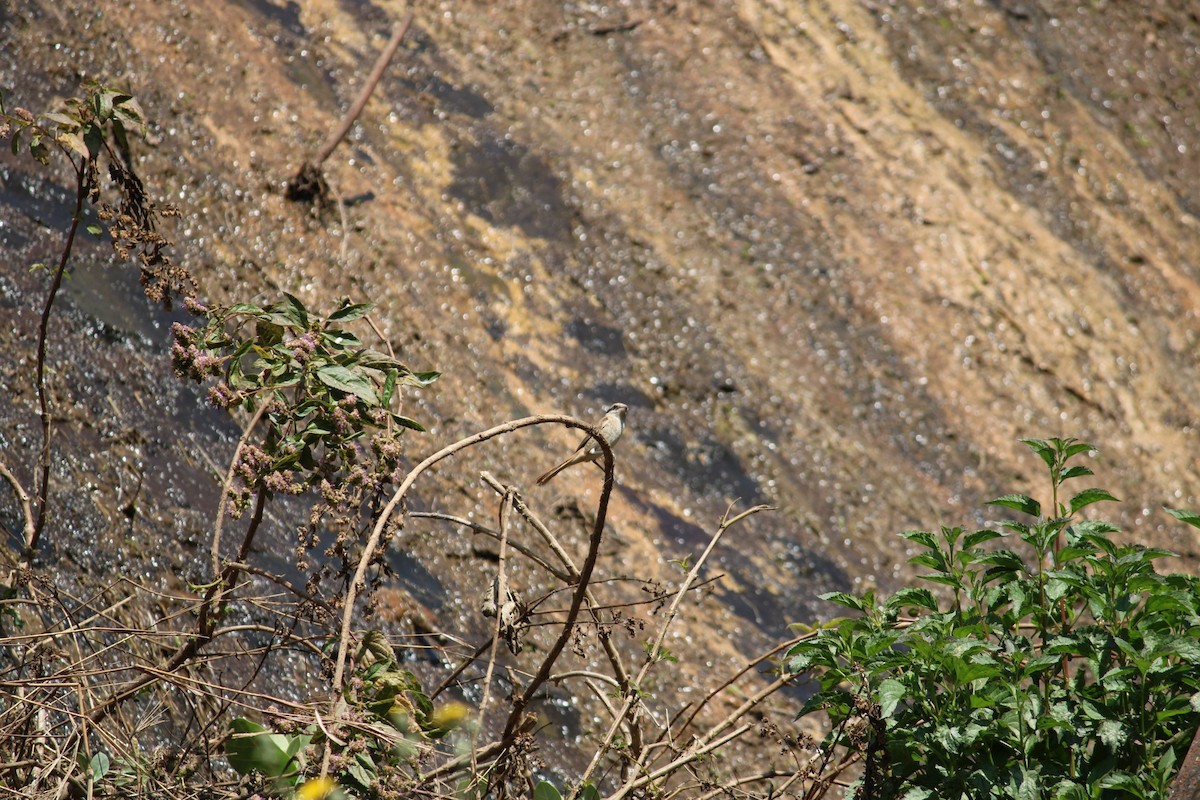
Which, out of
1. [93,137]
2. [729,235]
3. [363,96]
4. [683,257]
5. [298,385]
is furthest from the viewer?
[729,235]

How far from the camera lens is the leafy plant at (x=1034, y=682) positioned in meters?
2.01

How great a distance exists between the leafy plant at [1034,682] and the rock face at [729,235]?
6.75ft

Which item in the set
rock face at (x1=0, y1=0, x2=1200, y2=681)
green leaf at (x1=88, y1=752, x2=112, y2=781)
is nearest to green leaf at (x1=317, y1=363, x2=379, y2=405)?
green leaf at (x1=88, y1=752, x2=112, y2=781)

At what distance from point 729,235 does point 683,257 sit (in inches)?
19.3

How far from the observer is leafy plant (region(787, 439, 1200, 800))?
2.01 meters

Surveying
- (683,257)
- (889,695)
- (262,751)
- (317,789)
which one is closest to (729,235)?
(683,257)

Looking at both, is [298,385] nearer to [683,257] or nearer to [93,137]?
[93,137]

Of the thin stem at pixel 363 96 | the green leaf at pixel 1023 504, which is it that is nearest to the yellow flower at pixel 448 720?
the green leaf at pixel 1023 504

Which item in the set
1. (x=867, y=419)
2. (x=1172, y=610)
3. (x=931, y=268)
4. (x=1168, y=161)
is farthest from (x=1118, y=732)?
(x=1168, y=161)

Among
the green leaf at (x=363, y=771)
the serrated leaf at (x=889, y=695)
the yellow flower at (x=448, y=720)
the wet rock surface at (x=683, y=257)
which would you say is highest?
the serrated leaf at (x=889, y=695)

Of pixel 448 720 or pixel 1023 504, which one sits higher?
pixel 1023 504

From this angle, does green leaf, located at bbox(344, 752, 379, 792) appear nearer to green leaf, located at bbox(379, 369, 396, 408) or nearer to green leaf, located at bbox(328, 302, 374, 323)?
green leaf, located at bbox(379, 369, 396, 408)

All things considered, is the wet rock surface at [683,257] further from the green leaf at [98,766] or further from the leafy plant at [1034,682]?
the leafy plant at [1034,682]

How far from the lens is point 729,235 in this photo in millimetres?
7062
